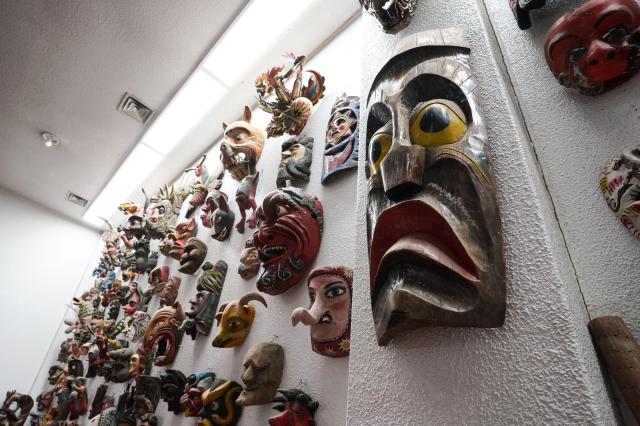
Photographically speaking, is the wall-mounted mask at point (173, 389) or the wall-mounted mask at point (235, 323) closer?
the wall-mounted mask at point (235, 323)

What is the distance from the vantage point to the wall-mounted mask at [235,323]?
3.34ft

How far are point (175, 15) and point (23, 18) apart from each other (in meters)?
0.75

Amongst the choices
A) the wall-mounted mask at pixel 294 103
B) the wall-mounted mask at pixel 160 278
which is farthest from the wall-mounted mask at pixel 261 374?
the wall-mounted mask at pixel 160 278

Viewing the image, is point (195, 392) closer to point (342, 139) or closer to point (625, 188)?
point (342, 139)

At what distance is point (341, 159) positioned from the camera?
3.24 ft

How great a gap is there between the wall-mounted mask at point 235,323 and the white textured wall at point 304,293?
0.02 metres

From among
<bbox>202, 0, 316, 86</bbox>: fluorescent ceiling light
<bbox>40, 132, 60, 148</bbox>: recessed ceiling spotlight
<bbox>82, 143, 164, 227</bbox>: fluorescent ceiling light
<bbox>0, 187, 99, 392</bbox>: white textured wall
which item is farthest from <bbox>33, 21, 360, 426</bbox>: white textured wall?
<bbox>0, 187, 99, 392</bbox>: white textured wall

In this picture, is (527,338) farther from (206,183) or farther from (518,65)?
(206,183)

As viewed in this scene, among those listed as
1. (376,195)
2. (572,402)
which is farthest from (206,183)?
(572,402)

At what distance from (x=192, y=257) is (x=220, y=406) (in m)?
0.83

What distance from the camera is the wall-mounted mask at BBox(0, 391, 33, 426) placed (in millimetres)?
2391

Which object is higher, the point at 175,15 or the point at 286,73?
the point at 175,15

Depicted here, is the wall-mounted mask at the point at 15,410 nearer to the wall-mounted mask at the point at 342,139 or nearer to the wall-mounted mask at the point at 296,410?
the wall-mounted mask at the point at 296,410

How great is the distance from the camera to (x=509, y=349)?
35 cm
